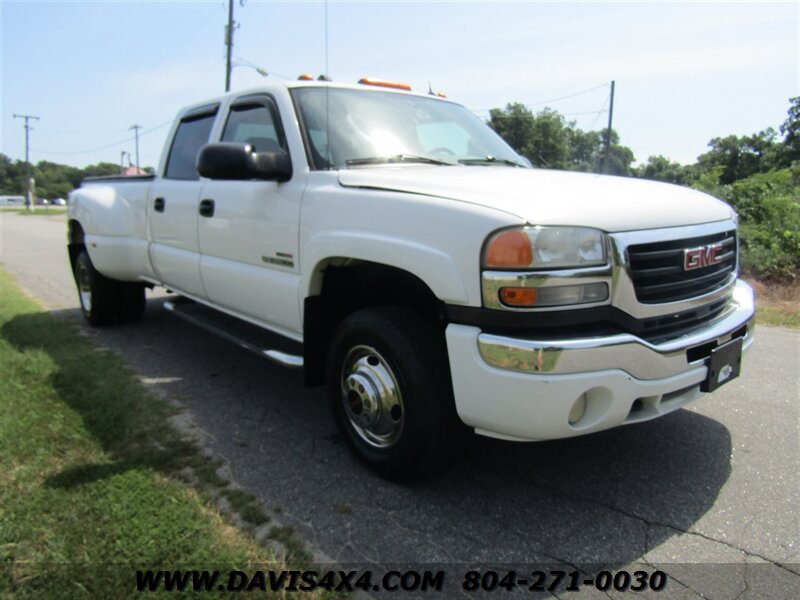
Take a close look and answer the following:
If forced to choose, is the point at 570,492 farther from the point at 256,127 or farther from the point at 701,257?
the point at 256,127

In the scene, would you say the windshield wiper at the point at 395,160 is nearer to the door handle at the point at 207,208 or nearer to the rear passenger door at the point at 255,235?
the rear passenger door at the point at 255,235

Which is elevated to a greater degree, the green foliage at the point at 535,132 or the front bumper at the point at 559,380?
the green foliage at the point at 535,132

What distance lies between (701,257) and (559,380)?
100 cm

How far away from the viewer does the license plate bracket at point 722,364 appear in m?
2.63

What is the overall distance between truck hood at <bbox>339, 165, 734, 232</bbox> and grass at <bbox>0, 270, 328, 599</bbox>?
1583 millimetres

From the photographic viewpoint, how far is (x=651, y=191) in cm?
281

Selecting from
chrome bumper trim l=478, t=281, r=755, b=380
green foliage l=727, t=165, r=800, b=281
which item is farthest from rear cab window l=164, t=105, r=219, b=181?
green foliage l=727, t=165, r=800, b=281

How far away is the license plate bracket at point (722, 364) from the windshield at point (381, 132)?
1723 millimetres

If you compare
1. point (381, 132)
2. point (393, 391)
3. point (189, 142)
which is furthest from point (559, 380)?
point (189, 142)

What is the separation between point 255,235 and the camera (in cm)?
363

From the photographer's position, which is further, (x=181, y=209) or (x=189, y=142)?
(x=189, y=142)

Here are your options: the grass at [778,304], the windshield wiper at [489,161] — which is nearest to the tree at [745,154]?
the grass at [778,304]

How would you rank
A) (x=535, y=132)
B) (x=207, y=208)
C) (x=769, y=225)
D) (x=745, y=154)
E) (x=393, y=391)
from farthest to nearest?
(x=745, y=154) < (x=535, y=132) < (x=769, y=225) < (x=207, y=208) < (x=393, y=391)

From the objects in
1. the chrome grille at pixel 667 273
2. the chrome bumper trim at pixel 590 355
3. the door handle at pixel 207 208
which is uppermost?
the door handle at pixel 207 208
